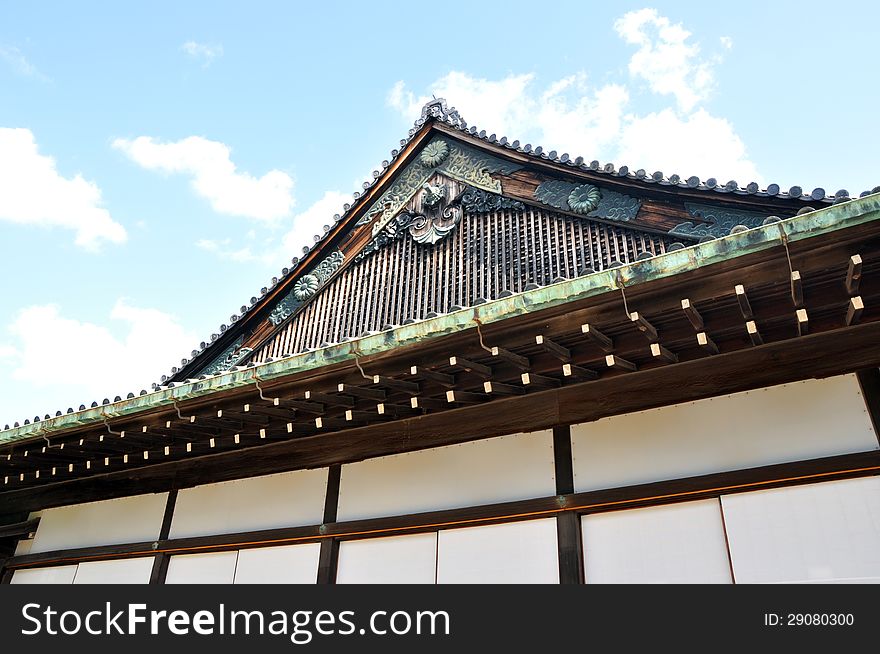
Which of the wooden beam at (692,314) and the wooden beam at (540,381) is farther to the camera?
the wooden beam at (540,381)

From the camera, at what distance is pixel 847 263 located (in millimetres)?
3602

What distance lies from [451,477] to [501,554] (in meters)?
0.81

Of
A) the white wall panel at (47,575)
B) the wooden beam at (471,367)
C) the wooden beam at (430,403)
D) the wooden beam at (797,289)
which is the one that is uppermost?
the wooden beam at (430,403)

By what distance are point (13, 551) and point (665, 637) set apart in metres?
8.54

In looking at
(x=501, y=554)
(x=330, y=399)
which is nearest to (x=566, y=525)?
(x=501, y=554)

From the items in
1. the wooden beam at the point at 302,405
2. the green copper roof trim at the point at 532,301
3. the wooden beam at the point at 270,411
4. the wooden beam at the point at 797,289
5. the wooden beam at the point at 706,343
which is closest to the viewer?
the green copper roof trim at the point at 532,301

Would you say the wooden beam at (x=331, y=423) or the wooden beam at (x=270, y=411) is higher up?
the wooden beam at (x=331, y=423)

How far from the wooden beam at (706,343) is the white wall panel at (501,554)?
1765mm

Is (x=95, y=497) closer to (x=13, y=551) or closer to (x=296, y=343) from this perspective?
(x=13, y=551)

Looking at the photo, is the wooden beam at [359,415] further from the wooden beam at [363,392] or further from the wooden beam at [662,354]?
the wooden beam at [662,354]

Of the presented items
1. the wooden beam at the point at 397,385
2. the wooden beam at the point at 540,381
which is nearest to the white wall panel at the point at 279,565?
the wooden beam at the point at 397,385

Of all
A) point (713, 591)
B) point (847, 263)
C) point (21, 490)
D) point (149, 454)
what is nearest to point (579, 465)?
point (713, 591)

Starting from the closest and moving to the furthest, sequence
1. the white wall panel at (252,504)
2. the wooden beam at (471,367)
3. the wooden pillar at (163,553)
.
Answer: the wooden beam at (471,367) → the white wall panel at (252,504) → the wooden pillar at (163,553)

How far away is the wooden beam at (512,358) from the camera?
4.59 m
